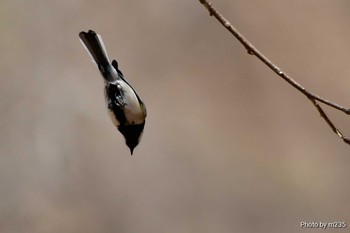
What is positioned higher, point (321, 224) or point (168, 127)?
point (168, 127)

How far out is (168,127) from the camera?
1277mm

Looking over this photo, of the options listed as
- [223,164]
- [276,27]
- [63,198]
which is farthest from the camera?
[276,27]

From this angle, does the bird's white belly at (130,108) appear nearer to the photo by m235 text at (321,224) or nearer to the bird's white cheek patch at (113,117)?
the bird's white cheek patch at (113,117)

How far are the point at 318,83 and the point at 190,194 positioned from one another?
0.48 meters

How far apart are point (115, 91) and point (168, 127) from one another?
0.68 metres

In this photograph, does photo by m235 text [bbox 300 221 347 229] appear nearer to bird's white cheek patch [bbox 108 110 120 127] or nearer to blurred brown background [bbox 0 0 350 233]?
blurred brown background [bbox 0 0 350 233]

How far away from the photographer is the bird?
604 millimetres

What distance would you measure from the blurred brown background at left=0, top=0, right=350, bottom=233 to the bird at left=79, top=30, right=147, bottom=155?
0.59 m

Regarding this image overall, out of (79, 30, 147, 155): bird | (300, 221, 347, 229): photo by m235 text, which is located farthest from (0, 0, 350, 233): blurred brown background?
(79, 30, 147, 155): bird

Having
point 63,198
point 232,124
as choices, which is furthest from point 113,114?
point 232,124

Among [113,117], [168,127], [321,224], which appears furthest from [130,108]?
[321,224]

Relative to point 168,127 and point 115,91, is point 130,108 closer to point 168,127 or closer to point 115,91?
point 115,91

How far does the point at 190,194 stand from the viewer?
4.05 ft

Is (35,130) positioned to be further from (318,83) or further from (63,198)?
(318,83)
